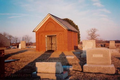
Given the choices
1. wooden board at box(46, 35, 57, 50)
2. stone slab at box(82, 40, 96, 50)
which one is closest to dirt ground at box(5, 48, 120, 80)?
stone slab at box(82, 40, 96, 50)

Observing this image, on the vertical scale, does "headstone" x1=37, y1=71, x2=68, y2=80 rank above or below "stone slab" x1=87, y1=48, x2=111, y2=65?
below

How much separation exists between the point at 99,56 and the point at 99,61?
324 millimetres

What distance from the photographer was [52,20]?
2216 cm

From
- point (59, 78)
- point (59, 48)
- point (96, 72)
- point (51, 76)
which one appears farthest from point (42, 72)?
point (59, 48)

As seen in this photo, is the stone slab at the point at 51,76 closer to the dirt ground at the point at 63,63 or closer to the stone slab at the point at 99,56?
the dirt ground at the point at 63,63

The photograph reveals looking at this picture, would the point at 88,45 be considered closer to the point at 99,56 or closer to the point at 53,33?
the point at 99,56

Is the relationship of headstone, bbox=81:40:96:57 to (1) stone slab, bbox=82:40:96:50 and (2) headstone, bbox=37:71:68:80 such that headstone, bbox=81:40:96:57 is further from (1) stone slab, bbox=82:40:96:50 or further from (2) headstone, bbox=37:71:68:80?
(2) headstone, bbox=37:71:68:80

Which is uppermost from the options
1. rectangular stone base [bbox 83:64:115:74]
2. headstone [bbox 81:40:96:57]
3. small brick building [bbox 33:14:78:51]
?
small brick building [bbox 33:14:78:51]

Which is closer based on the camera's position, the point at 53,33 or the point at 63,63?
the point at 63,63

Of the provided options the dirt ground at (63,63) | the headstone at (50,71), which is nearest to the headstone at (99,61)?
the dirt ground at (63,63)

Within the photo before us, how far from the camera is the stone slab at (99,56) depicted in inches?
324

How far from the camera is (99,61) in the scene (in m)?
8.36

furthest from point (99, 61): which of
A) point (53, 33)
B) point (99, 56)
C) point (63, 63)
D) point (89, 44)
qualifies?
point (53, 33)

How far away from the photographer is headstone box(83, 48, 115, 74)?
7716mm
